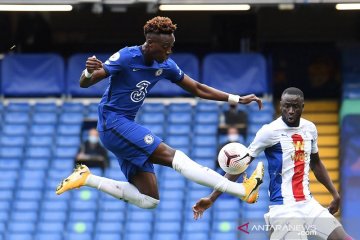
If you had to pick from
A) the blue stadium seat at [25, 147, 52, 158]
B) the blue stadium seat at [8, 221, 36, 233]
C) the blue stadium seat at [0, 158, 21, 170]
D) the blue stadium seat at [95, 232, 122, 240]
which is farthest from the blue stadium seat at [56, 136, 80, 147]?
the blue stadium seat at [95, 232, 122, 240]

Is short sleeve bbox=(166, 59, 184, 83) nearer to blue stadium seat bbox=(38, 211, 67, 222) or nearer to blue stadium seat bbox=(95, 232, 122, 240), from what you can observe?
blue stadium seat bbox=(95, 232, 122, 240)

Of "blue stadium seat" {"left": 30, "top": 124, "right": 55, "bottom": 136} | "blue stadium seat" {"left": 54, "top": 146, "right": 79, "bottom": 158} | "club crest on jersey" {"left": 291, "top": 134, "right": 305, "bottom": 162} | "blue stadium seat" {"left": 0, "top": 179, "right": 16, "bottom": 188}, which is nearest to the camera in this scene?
"club crest on jersey" {"left": 291, "top": 134, "right": 305, "bottom": 162}

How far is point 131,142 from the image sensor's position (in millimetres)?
11062

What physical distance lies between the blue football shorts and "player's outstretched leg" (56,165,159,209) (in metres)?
0.32

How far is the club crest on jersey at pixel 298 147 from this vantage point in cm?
1088

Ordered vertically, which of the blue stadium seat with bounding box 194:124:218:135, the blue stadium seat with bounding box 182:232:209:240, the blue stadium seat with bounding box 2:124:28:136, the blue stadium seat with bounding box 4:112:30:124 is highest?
the blue stadium seat with bounding box 4:112:30:124

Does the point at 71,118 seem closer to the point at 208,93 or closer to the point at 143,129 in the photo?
the point at 208,93

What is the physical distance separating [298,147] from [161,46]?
1611 mm

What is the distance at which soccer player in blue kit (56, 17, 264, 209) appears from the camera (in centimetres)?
1095

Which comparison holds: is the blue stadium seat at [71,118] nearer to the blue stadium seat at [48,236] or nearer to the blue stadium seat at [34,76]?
the blue stadium seat at [34,76]

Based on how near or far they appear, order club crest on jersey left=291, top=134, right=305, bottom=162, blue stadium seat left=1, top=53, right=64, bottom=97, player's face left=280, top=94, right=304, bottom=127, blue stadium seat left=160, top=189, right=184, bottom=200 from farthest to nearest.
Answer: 1. blue stadium seat left=1, top=53, right=64, bottom=97
2. blue stadium seat left=160, top=189, right=184, bottom=200
3. club crest on jersey left=291, top=134, right=305, bottom=162
4. player's face left=280, top=94, right=304, bottom=127

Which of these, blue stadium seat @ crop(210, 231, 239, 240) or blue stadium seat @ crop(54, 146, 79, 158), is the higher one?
blue stadium seat @ crop(54, 146, 79, 158)

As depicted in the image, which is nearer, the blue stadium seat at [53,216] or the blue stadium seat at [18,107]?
the blue stadium seat at [53,216]

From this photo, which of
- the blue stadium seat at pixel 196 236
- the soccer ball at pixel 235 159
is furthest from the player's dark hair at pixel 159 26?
the blue stadium seat at pixel 196 236
